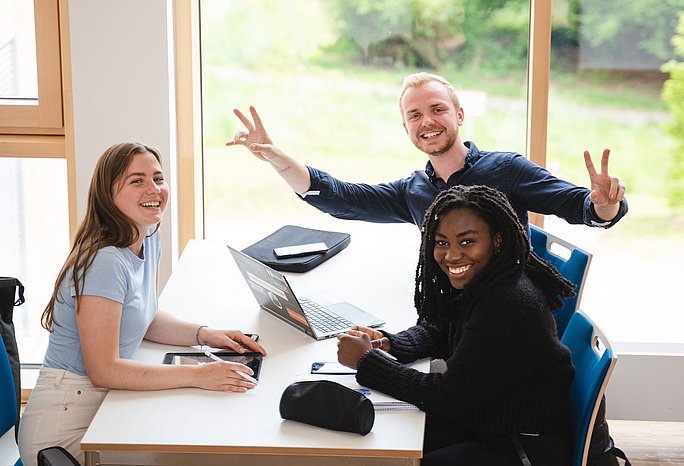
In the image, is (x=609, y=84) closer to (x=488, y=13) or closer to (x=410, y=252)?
(x=488, y=13)

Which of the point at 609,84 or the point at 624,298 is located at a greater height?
the point at 609,84

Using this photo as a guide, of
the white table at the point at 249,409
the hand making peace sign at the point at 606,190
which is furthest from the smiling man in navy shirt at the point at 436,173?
the white table at the point at 249,409

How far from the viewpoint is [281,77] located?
3734 millimetres

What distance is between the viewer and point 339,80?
12.2 ft

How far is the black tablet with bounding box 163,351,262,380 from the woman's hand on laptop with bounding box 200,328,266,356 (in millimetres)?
17

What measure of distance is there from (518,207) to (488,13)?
97 cm

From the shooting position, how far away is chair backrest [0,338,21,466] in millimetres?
2262

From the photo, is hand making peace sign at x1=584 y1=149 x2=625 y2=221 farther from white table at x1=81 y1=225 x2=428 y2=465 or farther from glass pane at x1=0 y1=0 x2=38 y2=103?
glass pane at x1=0 y1=0 x2=38 y2=103

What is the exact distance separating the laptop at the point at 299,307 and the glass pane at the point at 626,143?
146 cm

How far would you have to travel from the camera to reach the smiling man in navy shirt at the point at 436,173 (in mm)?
2879

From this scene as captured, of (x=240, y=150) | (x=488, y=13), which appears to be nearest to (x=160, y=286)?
(x=240, y=150)

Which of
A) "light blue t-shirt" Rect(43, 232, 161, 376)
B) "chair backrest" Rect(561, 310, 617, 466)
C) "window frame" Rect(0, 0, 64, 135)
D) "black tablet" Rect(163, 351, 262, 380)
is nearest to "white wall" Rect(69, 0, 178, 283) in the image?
"window frame" Rect(0, 0, 64, 135)

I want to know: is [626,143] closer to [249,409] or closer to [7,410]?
[249,409]

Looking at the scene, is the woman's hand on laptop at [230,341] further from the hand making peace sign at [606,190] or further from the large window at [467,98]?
the large window at [467,98]
